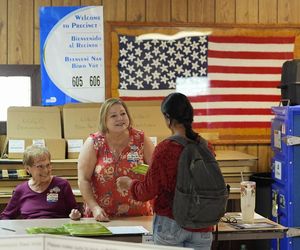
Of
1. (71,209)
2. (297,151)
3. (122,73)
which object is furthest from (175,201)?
(122,73)

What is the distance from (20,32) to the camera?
16.9ft

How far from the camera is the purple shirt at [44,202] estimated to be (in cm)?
364

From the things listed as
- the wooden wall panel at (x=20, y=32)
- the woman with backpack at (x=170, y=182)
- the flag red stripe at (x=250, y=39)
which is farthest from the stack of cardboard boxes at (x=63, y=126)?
the woman with backpack at (x=170, y=182)

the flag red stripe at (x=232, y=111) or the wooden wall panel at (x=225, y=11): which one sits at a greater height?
the wooden wall panel at (x=225, y=11)

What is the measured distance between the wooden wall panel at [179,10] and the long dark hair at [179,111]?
9.18ft

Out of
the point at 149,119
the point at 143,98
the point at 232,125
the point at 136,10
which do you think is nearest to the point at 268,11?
the point at 232,125

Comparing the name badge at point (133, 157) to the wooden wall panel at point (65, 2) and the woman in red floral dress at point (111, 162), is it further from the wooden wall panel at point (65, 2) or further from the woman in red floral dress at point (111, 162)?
the wooden wall panel at point (65, 2)

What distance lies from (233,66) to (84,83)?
147 cm

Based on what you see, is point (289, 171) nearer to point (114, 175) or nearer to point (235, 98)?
point (235, 98)

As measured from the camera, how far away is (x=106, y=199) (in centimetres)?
340

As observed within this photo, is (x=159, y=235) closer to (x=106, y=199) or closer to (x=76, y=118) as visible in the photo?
(x=106, y=199)

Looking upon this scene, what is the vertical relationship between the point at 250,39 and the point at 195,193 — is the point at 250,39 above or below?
above

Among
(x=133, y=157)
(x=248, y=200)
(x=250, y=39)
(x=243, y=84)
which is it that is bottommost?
(x=248, y=200)

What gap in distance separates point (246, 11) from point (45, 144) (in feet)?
7.76
